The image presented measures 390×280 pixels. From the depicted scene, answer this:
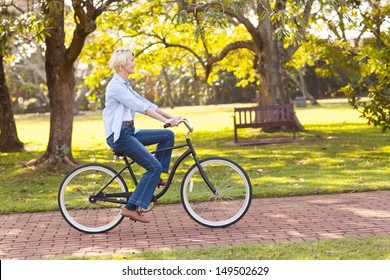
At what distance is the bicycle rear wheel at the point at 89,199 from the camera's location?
8.20 m

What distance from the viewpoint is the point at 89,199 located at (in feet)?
27.1

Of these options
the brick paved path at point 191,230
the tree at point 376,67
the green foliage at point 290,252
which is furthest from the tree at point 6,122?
the green foliage at point 290,252

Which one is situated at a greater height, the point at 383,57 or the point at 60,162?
the point at 383,57

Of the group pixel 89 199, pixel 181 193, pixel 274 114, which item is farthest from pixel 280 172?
pixel 274 114

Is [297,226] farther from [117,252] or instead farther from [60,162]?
[60,162]

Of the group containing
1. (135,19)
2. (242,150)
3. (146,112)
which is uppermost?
(135,19)

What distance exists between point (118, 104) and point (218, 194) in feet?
4.43

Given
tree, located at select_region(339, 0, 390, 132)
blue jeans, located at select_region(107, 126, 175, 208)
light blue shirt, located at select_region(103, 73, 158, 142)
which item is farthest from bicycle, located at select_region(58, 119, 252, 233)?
tree, located at select_region(339, 0, 390, 132)

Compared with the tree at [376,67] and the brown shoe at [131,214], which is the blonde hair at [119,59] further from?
the tree at [376,67]

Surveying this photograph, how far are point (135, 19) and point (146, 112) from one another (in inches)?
693

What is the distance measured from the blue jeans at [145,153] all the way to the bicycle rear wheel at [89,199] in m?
0.30
